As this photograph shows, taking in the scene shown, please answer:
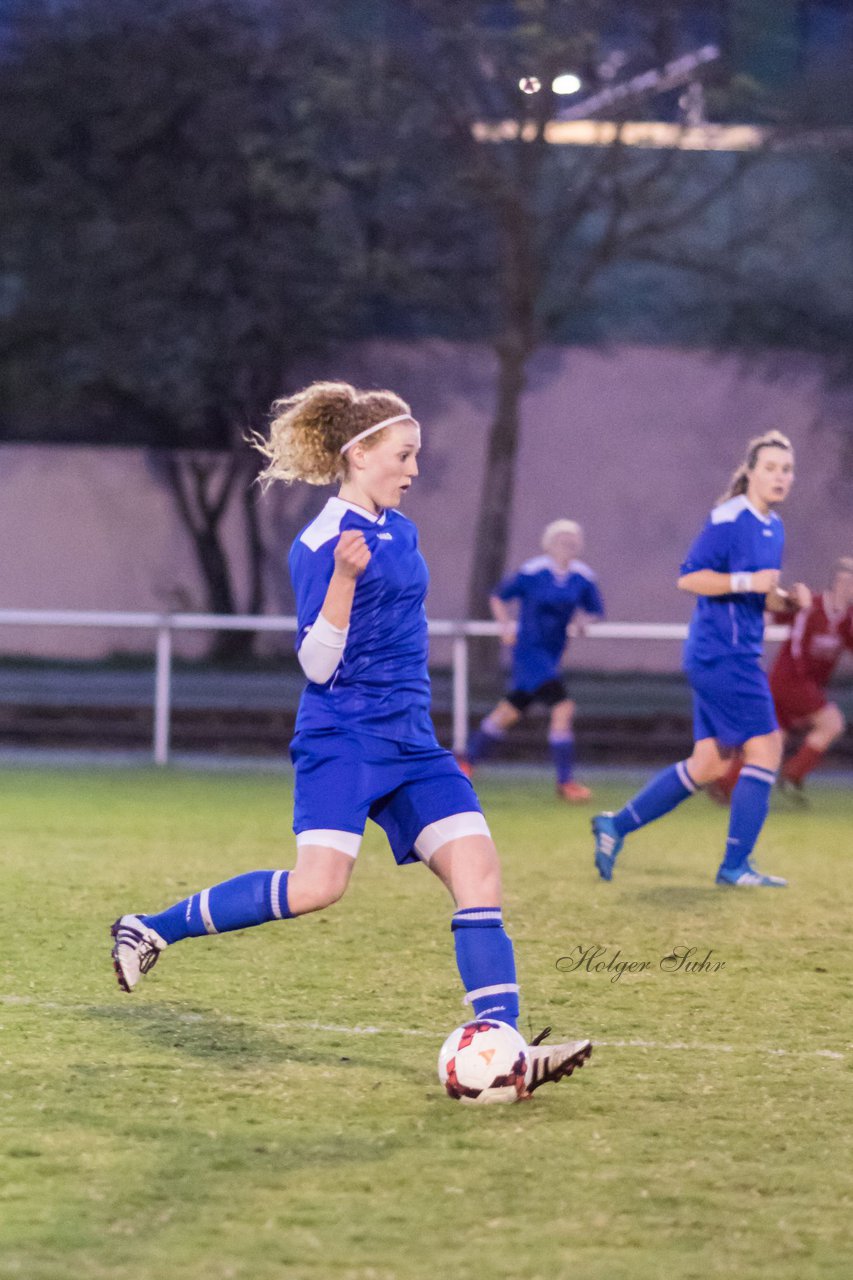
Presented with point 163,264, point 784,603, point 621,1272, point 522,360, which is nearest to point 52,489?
point 163,264

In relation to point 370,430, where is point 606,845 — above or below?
below

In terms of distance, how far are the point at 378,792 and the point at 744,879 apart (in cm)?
412

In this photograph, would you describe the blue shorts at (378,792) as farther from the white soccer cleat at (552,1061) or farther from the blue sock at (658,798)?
the blue sock at (658,798)

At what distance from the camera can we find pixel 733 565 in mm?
8312

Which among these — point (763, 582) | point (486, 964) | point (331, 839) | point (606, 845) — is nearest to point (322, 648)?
point (331, 839)

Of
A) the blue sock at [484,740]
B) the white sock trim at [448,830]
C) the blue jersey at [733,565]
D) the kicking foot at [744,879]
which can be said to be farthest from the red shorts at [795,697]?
the white sock trim at [448,830]

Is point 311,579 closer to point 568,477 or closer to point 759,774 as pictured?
point 759,774

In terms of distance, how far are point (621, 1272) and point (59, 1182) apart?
1251 mm

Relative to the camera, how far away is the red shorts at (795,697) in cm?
1203

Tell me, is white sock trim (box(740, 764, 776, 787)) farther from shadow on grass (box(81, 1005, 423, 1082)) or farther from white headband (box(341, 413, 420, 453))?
white headband (box(341, 413, 420, 453))

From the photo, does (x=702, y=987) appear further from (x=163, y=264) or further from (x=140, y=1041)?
(x=163, y=264)

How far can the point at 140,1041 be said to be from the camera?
545 cm

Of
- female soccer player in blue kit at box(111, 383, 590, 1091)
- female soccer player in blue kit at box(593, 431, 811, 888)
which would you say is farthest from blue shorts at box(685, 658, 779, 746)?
female soccer player in blue kit at box(111, 383, 590, 1091)

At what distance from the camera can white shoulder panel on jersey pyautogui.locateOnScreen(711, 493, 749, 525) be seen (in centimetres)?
830
